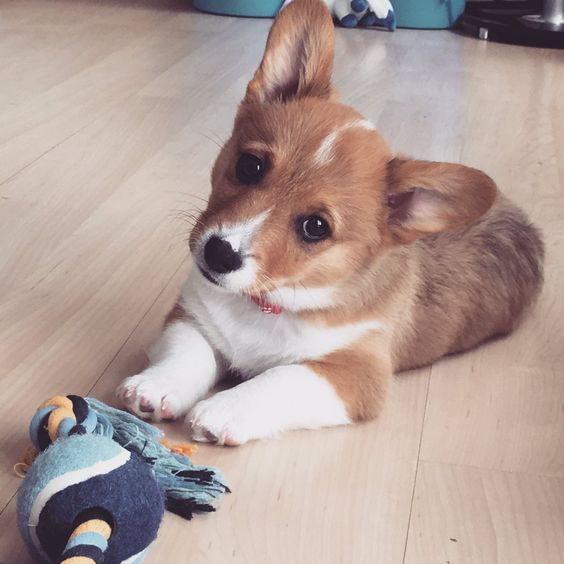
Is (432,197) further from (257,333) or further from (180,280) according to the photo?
(180,280)

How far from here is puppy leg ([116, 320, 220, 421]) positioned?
61.5 inches

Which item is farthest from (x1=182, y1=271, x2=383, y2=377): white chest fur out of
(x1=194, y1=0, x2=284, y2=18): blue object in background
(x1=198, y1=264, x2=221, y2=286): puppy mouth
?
(x1=194, y1=0, x2=284, y2=18): blue object in background

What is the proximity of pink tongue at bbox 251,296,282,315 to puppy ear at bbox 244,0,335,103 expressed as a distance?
36 centimetres

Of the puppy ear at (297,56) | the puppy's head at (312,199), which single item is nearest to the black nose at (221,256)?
the puppy's head at (312,199)

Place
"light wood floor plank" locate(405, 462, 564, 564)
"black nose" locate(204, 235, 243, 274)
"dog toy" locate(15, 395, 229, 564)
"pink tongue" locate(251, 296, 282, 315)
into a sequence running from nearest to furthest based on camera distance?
"dog toy" locate(15, 395, 229, 564) → "light wood floor plank" locate(405, 462, 564, 564) → "black nose" locate(204, 235, 243, 274) → "pink tongue" locate(251, 296, 282, 315)

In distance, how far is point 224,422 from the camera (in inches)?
59.5

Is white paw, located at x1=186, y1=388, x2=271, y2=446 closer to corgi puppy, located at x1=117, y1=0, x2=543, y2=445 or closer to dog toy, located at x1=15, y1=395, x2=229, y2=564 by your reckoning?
corgi puppy, located at x1=117, y1=0, x2=543, y2=445

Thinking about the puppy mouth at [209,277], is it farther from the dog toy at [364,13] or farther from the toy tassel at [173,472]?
the dog toy at [364,13]

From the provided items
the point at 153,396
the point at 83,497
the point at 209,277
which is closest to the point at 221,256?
the point at 209,277

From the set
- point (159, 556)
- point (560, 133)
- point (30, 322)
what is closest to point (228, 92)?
point (560, 133)

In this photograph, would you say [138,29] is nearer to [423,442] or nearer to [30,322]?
[30,322]

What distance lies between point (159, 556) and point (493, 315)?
899 mm

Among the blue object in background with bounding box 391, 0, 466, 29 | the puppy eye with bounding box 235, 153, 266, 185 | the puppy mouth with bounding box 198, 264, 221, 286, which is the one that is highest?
the puppy eye with bounding box 235, 153, 266, 185

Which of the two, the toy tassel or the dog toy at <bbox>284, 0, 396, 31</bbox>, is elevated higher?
the toy tassel
